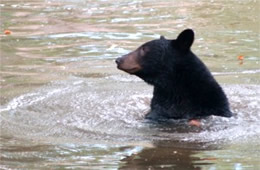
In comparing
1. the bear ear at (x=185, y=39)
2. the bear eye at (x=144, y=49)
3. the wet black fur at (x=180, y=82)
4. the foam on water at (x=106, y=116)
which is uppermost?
the bear ear at (x=185, y=39)

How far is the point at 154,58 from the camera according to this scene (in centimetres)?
756

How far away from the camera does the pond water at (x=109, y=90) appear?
6.31m

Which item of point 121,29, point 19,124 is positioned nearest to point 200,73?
point 19,124

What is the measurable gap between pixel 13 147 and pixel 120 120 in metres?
1.50

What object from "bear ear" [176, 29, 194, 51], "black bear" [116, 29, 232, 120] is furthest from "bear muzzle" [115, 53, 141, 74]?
"bear ear" [176, 29, 194, 51]

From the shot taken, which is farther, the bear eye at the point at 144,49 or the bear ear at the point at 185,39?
the bear eye at the point at 144,49

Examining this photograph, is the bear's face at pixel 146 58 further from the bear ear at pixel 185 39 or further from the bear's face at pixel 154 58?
the bear ear at pixel 185 39

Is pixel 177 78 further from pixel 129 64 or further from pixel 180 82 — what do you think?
pixel 129 64

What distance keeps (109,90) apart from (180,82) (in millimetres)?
1693

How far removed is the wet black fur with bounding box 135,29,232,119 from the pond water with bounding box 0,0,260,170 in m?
0.15

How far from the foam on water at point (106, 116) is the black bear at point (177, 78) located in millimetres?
142

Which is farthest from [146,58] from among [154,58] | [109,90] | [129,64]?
[109,90]

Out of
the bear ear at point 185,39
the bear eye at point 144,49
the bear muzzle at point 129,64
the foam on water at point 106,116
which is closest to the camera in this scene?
the foam on water at point 106,116

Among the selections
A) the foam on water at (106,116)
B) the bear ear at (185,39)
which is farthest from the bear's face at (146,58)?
the foam on water at (106,116)
